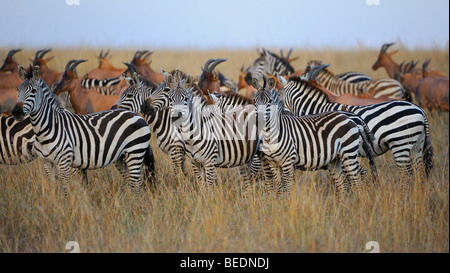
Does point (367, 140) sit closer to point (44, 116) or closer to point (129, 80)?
point (129, 80)

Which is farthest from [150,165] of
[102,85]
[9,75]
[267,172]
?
[9,75]

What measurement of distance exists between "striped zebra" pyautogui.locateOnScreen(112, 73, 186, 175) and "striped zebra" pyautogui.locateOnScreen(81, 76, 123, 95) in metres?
4.61

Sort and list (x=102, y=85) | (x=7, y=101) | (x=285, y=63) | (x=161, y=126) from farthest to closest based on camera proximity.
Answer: (x=285, y=63), (x=102, y=85), (x=7, y=101), (x=161, y=126)

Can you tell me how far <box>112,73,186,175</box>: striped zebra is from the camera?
23.0 ft

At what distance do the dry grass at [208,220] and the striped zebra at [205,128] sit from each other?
1.29ft

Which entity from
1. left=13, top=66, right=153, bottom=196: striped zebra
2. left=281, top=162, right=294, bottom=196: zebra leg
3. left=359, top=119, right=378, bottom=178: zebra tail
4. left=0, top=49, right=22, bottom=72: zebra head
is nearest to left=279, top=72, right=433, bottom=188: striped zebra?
left=359, top=119, right=378, bottom=178: zebra tail

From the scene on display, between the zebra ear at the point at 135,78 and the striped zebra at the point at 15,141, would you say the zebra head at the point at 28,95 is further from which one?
the zebra ear at the point at 135,78

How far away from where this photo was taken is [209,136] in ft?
21.2

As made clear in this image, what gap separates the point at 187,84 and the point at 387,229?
2.88 meters

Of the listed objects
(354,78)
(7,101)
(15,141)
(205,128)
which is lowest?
(15,141)

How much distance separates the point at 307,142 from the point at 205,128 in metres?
1.27

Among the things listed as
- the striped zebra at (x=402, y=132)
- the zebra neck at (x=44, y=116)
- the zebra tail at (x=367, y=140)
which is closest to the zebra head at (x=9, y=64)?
the zebra neck at (x=44, y=116)
